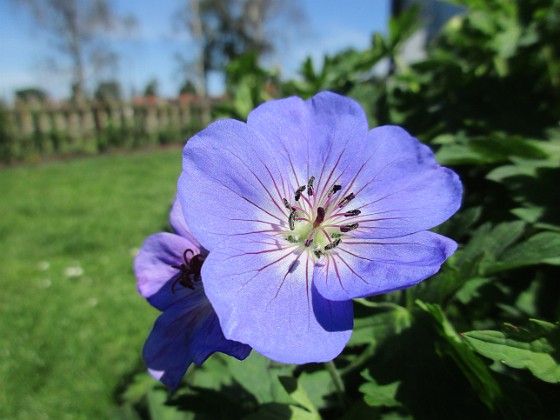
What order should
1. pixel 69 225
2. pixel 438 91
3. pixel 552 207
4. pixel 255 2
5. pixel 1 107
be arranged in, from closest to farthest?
pixel 552 207
pixel 438 91
pixel 69 225
pixel 1 107
pixel 255 2

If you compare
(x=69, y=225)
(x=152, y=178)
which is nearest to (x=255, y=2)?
(x=152, y=178)

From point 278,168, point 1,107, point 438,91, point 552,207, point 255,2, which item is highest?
point 255,2

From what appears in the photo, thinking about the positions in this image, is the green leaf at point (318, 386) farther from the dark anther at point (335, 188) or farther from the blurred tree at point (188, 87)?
the blurred tree at point (188, 87)

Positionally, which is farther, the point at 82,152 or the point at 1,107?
the point at 82,152

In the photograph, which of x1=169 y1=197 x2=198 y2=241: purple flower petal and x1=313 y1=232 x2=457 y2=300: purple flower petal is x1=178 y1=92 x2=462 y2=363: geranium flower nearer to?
x1=313 y1=232 x2=457 y2=300: purple flower petal

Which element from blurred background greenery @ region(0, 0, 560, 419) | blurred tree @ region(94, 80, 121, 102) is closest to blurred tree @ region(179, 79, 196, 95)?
blurred tree @ region(94, 80, 121, 102)

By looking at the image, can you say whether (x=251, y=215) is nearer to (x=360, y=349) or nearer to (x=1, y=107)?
(x=360, y=349)

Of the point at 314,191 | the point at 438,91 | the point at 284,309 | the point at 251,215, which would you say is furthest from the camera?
the point at 438,91
